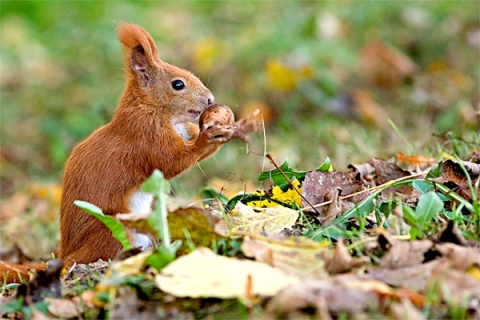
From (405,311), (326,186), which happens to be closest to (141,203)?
(326,186)

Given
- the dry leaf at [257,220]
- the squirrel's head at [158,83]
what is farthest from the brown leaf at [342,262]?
the squirrel's head at [158,83]

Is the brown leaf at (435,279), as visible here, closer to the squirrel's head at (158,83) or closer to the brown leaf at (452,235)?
the brown leaf at (452,235)

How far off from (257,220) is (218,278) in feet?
2.15

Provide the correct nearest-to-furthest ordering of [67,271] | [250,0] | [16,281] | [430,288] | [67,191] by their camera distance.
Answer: [430,288], [67,271], [16,281], [67,191], [250,0]

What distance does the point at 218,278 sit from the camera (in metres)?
2.23

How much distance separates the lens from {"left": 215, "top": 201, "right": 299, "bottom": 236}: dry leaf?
9.21ft

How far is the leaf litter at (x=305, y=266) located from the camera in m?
2.14

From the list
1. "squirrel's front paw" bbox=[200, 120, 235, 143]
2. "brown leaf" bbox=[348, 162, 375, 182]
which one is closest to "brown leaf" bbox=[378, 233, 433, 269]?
"brown leaf" bbox=[348, 162, 375, 182]

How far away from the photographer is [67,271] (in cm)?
299

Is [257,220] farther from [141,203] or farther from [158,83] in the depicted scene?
[158,83]

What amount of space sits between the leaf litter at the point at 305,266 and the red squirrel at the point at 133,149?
1.66 feet

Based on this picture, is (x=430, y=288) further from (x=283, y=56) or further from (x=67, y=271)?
(x=283, y=56)

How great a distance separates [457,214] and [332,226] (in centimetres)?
42

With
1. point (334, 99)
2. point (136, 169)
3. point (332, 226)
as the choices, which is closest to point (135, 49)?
point (136, 169)
